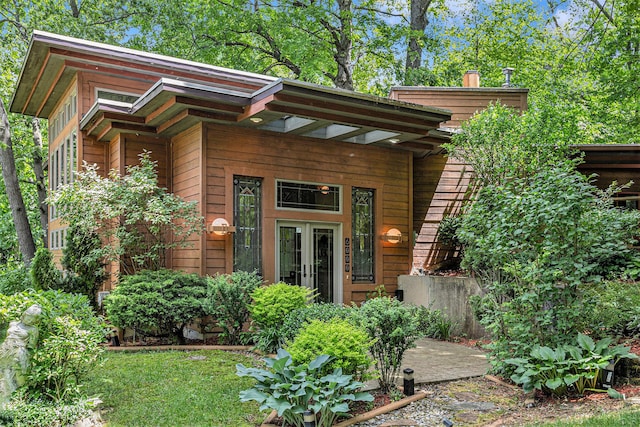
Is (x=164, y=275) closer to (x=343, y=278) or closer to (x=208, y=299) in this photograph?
(x=208, y=299)

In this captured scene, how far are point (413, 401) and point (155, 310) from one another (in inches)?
155

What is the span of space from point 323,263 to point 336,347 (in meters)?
5.13

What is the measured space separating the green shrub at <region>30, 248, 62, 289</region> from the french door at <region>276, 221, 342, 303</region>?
3.53 metres

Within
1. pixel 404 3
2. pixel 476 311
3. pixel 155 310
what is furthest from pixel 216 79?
pixel 404 3

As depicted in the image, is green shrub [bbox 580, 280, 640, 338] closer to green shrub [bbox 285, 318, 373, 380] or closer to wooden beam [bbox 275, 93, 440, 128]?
green shrub [bbox 285, 318, 373, 380]

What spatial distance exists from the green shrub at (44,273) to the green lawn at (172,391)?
7.23ft

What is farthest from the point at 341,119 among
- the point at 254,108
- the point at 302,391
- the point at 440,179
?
the point at 302,391

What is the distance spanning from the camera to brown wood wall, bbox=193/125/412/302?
8.54 meters

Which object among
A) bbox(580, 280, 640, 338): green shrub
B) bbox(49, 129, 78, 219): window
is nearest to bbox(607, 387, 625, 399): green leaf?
bbox(580, 280, 640, 338): green shrub

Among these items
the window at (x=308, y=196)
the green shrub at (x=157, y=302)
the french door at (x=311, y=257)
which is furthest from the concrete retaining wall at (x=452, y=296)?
the green shrub at (x=157, y=302)

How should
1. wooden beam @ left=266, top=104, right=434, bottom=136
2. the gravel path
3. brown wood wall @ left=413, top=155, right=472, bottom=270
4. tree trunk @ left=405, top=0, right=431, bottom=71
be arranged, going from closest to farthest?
the gravel path → wooden beam @ left=266, top=104, right=434, bottom=136 → brown wood wall @ left=413, top=155, right=472, bottom=270 → tree trunk @ left=405, top=0, right=431, bottom=71

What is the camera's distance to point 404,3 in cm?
2392

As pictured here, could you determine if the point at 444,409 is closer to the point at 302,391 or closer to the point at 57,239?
the point at 302,391

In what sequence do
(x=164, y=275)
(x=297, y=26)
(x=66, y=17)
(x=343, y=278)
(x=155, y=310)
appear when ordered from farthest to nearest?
(x=297, y=26) → (x=66, y=17) → (x=343, y=278) → (x=164, y=275) → (x=155, y=310)
